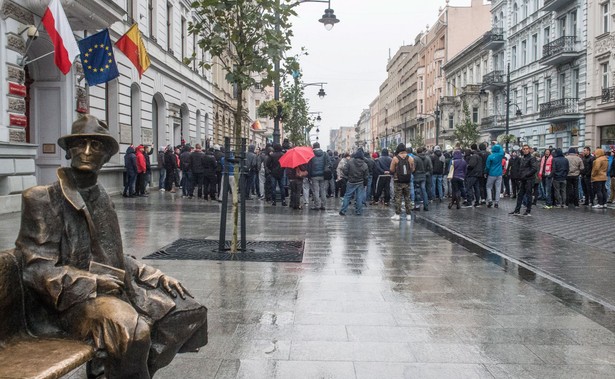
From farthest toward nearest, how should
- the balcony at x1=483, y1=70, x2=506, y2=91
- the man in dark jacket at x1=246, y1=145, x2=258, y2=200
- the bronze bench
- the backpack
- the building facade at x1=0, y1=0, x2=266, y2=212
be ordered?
the balcony at x1=483, y1=70, x2=506, y2=91, the man in dark jacket at x1=246, y1=145, x2=258, y2=200, the backpack, the building facade at x1=0, y1=0, x2=266, y2=212, the bronze bench

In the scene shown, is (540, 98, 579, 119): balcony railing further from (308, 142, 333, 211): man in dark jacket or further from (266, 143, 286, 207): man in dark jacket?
(308, 142, 333, 211): man in dark jacket

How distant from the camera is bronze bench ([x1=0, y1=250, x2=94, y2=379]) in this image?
2.31 meters

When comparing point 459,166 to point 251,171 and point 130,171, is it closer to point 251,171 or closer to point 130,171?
point 251,171

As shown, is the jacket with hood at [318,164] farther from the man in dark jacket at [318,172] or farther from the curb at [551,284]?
the curb at [551,284]

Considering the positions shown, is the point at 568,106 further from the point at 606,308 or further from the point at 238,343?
the point at 238,343

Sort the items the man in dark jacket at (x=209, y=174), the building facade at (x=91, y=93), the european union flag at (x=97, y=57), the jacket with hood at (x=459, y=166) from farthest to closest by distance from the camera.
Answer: the man in dark jacket at (x=209, y=174)
the jacket with hood at (x=459, y=166)
the european union flag at (x=97, y=57)
the building facade at (x=91, y=93)

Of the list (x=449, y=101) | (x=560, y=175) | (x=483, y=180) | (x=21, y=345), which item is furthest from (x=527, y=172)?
(x=449, y=101)

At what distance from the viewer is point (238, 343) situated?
15.1 feet

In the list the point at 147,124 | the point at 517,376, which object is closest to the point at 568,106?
the point at 147,124

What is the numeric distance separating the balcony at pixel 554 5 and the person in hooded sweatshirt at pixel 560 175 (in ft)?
75.4

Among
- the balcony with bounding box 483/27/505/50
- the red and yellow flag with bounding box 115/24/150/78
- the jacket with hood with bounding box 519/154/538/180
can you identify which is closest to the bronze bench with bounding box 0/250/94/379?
the jacket with hood with bounding box 519/154/538/180

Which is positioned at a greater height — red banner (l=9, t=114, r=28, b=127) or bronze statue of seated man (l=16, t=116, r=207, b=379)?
red banner (l=9, t=114, r=28, b=127)

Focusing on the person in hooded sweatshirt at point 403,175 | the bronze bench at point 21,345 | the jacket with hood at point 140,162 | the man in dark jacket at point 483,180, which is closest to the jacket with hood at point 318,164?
the person in hooded sweatshirt at point 403,175

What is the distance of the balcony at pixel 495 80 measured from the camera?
169 feet
